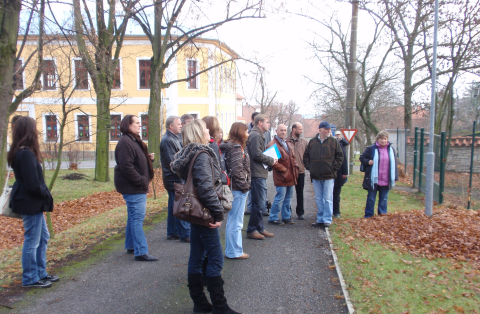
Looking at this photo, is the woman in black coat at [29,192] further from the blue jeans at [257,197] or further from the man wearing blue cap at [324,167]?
the man wearing blue cap at [324,167]

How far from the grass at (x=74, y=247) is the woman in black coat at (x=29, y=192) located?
0.38 metres

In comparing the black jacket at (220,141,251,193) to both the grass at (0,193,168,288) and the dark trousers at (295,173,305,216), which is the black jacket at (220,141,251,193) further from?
the dark trousers at (295,173,305,216)

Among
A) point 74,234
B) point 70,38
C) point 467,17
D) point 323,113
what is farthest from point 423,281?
point 323,113

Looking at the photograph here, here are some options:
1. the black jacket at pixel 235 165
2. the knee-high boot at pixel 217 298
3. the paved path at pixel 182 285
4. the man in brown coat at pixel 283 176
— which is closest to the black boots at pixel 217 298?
the knee-high boot at pixel 217 298

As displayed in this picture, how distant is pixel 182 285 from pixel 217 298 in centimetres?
98

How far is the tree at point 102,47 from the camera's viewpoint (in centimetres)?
1148

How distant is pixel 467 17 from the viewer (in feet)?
45.0

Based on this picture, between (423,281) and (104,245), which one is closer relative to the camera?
(423,281)

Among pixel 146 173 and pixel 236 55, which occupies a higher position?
pixel 236 55

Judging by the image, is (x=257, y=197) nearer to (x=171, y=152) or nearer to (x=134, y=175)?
(x=171, y=152)

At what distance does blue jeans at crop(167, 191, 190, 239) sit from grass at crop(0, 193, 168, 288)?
0.85m

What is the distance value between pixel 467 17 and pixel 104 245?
14.2m

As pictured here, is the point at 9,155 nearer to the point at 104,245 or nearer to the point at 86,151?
the point at 104,245

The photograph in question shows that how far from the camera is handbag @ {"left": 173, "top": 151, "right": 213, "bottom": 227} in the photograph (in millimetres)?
3592
